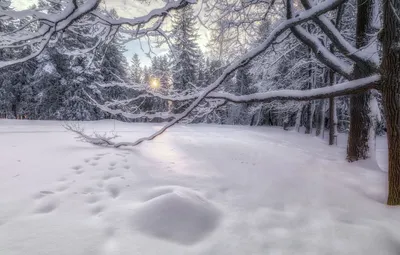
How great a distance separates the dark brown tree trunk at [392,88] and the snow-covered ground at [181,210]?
424mm

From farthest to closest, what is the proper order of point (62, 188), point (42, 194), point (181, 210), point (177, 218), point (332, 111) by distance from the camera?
point (332, 111), point (62, 188), point (42, 194), point (181, 210), point (177, 218)

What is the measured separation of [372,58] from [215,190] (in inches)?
129

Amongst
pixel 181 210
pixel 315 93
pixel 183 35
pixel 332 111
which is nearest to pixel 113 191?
pixel 181 210

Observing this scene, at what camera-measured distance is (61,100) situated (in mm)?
22312

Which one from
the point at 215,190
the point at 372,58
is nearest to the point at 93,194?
the point at 215,190

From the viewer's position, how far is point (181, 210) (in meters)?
2.46

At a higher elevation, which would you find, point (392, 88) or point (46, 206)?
point (392, 88)

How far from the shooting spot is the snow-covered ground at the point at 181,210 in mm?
2000

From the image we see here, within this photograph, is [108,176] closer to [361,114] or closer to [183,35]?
[183,35]

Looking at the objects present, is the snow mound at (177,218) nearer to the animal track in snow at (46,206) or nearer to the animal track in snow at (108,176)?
the animal track in snow at (46,206)

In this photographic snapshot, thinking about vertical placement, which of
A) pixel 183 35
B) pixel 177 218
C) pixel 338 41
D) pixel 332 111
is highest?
pixel 183 35

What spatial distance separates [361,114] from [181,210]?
5.01 meters

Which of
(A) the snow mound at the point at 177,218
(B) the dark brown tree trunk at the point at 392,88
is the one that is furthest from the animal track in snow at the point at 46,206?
(B) the dark brown tree trunk at the point at 392,88

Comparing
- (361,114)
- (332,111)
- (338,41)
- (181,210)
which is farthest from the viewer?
(332,111)
